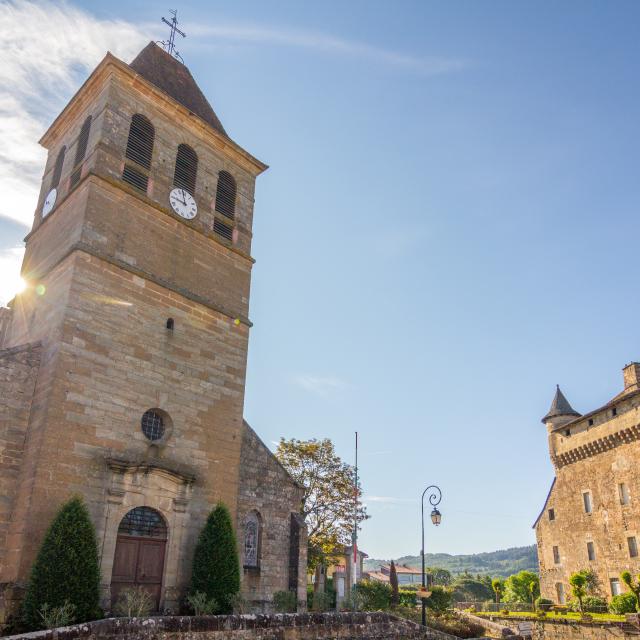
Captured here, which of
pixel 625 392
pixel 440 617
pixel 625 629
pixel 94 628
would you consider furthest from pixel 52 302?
pixel 625 392

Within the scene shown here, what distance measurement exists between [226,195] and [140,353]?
24.2ft

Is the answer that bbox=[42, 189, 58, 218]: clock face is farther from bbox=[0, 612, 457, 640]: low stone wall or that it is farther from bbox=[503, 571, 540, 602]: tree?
bbox=[503, 571, 540, 602]: tree

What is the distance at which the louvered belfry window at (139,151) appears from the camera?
18.0 meters

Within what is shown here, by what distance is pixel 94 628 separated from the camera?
353 inches

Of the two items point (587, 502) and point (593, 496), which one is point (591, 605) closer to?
point (593, 496)

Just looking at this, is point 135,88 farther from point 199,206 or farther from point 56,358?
point 56,358

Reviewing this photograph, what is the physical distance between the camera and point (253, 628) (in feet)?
36.3

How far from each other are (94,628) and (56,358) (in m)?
7.40

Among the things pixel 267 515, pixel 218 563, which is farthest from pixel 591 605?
pixel 218 563

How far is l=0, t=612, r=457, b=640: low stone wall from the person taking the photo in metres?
9.02

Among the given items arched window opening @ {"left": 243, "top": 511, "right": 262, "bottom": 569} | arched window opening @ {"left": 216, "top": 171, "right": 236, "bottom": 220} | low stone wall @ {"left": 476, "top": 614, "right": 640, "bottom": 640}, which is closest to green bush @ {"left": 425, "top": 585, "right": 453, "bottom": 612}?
low stone wall @ {"left": 476, "top": 614, "right": 640, "bottom": 640}

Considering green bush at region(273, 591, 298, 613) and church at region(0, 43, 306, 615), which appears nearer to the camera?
church at region(0, 43, 306, 615)

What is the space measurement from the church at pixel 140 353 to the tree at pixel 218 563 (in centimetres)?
43

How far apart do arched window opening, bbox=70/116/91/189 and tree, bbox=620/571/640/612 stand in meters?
32.6
